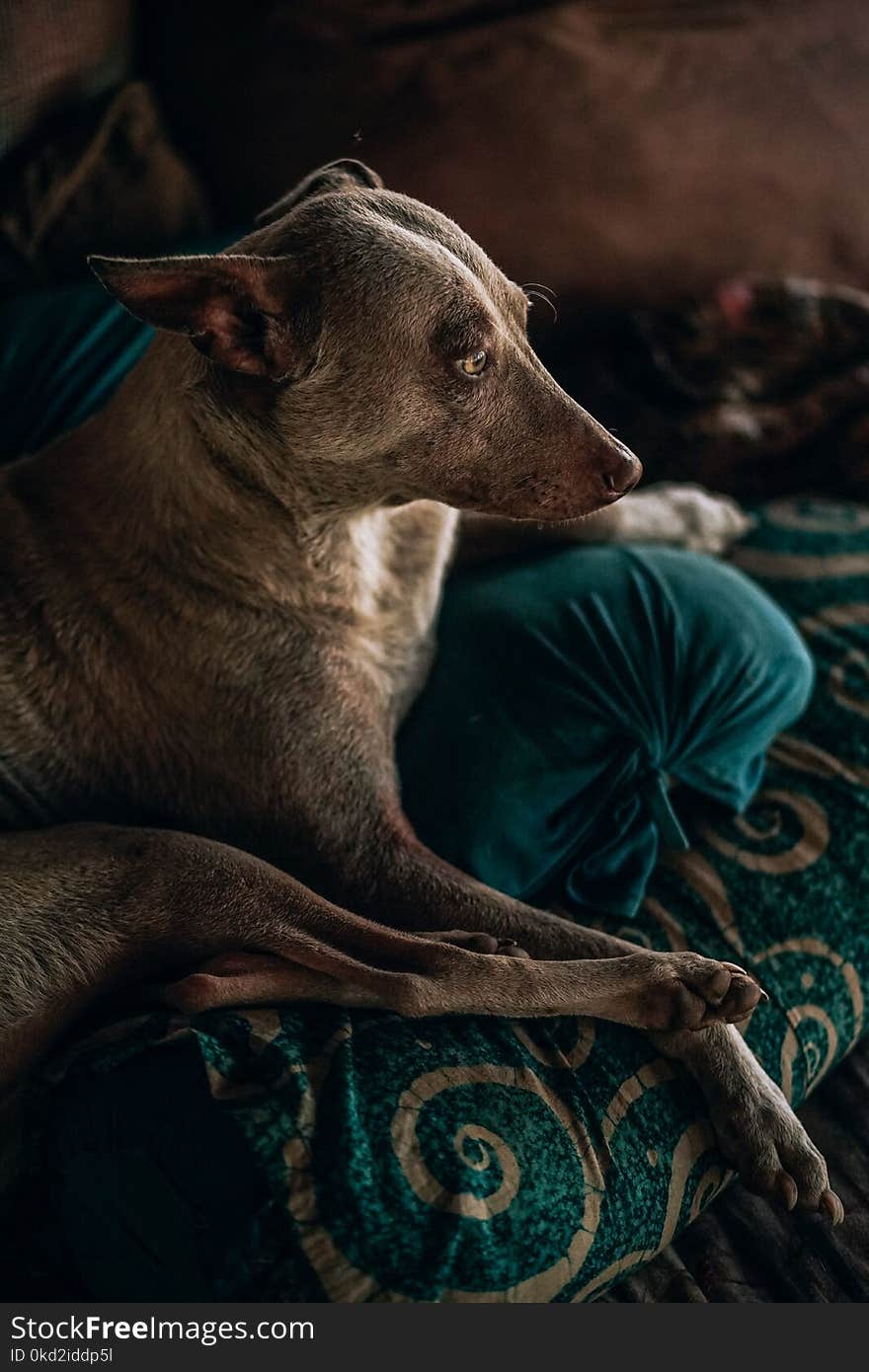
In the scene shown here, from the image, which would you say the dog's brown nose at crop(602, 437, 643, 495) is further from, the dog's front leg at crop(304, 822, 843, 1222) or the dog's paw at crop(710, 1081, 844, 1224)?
the dog's paw at crop(710, 1081, 844, 1224)

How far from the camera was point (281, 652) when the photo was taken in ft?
5.84

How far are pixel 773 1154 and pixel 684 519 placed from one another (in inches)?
54.8

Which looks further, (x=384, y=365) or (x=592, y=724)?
(x=592, y=724)

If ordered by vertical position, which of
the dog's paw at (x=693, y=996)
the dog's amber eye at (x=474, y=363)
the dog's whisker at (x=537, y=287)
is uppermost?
the dog's amber eye at (x=474, y=363)

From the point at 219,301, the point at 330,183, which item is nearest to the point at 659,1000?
the point at 219,301

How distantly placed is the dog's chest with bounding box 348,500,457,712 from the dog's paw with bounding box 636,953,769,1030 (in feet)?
2.15

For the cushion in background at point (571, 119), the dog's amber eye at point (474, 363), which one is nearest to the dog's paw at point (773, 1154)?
the dog's amber eye at point (474, 363)

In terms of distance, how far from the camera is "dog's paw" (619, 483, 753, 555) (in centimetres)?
242

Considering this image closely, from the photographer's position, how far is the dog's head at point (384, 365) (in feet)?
4.95

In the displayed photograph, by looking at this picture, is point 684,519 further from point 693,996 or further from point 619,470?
point 693,996

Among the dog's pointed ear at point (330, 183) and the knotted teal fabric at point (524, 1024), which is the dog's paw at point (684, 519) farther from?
the dog's pointed ear at point (330, 183)

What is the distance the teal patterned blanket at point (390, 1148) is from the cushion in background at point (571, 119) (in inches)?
73.2

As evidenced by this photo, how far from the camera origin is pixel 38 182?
2.58 metres

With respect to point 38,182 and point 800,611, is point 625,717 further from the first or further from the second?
point 38,182
